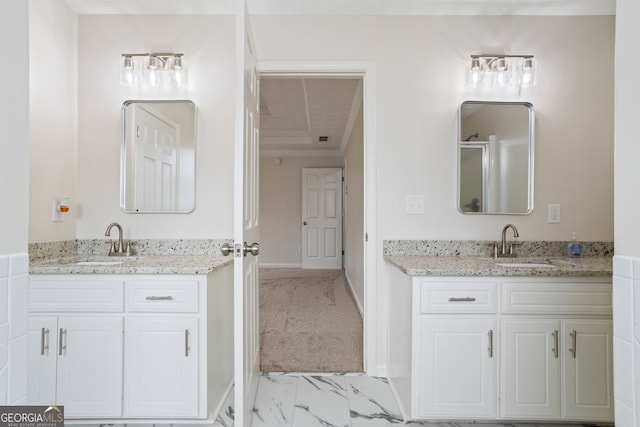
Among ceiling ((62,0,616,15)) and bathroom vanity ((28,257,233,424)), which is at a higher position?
ceiling ((62,0,616,15))

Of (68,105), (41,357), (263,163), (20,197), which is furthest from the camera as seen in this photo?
(263,163)

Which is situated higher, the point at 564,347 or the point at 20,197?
the point at 20,197

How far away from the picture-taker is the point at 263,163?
264 inches

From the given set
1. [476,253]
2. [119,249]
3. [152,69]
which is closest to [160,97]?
[152,69]

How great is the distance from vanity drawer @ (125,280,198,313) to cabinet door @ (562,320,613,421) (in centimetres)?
183

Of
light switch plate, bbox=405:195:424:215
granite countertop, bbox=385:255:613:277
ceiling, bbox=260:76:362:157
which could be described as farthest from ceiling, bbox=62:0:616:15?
granite countertop, bbox=385:255:613:277

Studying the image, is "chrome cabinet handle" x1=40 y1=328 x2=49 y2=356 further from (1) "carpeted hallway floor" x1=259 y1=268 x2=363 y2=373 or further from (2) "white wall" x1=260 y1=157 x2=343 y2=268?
(2) "white wall" x1=260 y1=157 x2=343 y2=268

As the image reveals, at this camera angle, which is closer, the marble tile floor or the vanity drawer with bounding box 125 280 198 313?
the vanity drawer with bounding box 125 280 198 313

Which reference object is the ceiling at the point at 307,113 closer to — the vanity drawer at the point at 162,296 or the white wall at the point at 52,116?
the white wall at the point at 52,116

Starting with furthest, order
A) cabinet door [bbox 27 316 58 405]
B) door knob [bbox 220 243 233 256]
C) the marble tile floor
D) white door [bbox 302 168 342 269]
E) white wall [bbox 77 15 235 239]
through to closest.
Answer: white door [bbox 302 168 342 269] → white wall [bbox 77 15 235 239] → the marble tile floor → cabinet door [bbox 27 316 58 405] → door knob [bbox 220 243 233 256]

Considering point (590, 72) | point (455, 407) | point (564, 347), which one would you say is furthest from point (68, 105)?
point (590, 72)

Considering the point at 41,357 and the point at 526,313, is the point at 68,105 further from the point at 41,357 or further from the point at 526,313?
the point at 526,313

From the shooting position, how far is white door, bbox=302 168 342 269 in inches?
259
